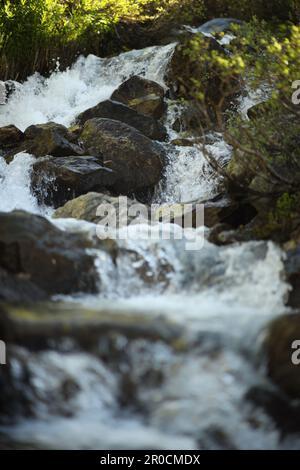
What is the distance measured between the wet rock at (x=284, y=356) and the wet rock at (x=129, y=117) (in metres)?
7.76

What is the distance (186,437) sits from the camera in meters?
4.41

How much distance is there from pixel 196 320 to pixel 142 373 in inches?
33.1

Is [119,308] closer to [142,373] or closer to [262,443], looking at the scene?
[142,373]

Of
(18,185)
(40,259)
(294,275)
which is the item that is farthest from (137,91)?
(40,259)

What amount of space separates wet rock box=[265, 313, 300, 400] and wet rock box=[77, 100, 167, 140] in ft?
25.5

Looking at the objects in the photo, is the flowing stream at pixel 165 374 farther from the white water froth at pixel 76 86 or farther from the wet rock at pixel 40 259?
the white water froth at pixel 76 86

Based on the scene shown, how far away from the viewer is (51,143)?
1071 centimetres

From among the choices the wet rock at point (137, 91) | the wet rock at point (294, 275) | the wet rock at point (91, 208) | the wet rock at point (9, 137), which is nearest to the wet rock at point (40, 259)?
the wet rock at point (91, 208)

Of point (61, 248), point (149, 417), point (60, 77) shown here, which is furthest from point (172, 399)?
point (60, 77)

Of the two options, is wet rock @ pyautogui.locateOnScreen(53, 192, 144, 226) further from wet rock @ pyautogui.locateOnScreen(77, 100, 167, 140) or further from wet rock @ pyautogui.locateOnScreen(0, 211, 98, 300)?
wet rock @ pyautogui.locateOnScreen(77, 100, 167, 140)

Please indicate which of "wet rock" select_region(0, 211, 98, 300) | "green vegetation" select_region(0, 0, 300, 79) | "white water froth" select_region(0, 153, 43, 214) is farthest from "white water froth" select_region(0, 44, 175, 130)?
"wet rock" select_region(0, 211, 98, 300)

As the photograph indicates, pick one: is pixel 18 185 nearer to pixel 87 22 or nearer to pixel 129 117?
pixel 129 117

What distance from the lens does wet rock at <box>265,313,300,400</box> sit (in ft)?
15.3

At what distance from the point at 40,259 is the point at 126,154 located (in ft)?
15.8
